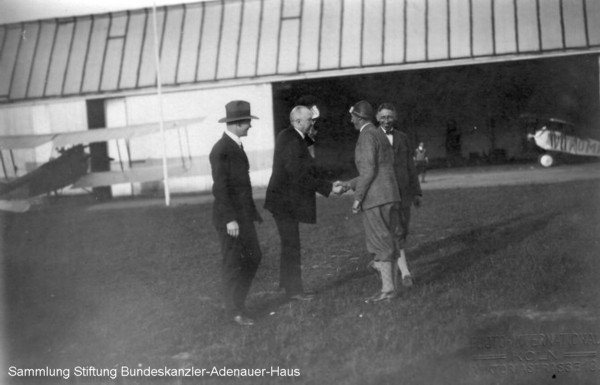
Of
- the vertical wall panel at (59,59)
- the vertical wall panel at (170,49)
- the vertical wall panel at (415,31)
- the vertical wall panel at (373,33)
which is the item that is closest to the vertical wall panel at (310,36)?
the vertical wall panel at (373,33)

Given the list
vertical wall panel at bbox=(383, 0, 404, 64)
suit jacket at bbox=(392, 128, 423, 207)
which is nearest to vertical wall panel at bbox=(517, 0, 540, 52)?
vertical wall panel at bbox=(383, 0, 404, 64)

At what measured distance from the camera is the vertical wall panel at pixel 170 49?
62.1ft

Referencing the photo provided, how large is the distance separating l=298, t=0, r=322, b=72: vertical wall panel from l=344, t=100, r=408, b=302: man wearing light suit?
1257cm

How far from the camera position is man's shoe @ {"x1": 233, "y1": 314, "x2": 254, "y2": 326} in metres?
5.22

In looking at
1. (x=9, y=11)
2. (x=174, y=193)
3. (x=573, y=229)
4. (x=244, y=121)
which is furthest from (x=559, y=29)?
(x=9, y=11)

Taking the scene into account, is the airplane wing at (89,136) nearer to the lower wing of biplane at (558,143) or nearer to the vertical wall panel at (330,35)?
the vertical wall panel at (330,35)

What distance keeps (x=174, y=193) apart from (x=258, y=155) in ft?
9.98

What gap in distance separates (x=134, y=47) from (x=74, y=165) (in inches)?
169

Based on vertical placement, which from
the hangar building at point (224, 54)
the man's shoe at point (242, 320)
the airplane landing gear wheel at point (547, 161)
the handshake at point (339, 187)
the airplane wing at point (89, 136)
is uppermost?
the hangar building at point (224, 54)

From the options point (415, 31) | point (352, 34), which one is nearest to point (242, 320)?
point (352, 34)

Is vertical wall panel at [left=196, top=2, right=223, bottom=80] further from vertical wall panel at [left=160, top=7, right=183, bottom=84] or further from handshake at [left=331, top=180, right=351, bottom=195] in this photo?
handshake at [left=331, top=180, right=351, bottom=195]

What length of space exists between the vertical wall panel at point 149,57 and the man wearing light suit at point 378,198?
14406 mm

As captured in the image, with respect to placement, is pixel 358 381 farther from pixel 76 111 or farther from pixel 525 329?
pixel 76 111

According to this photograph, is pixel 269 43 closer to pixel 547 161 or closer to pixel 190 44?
pixel 190 44
